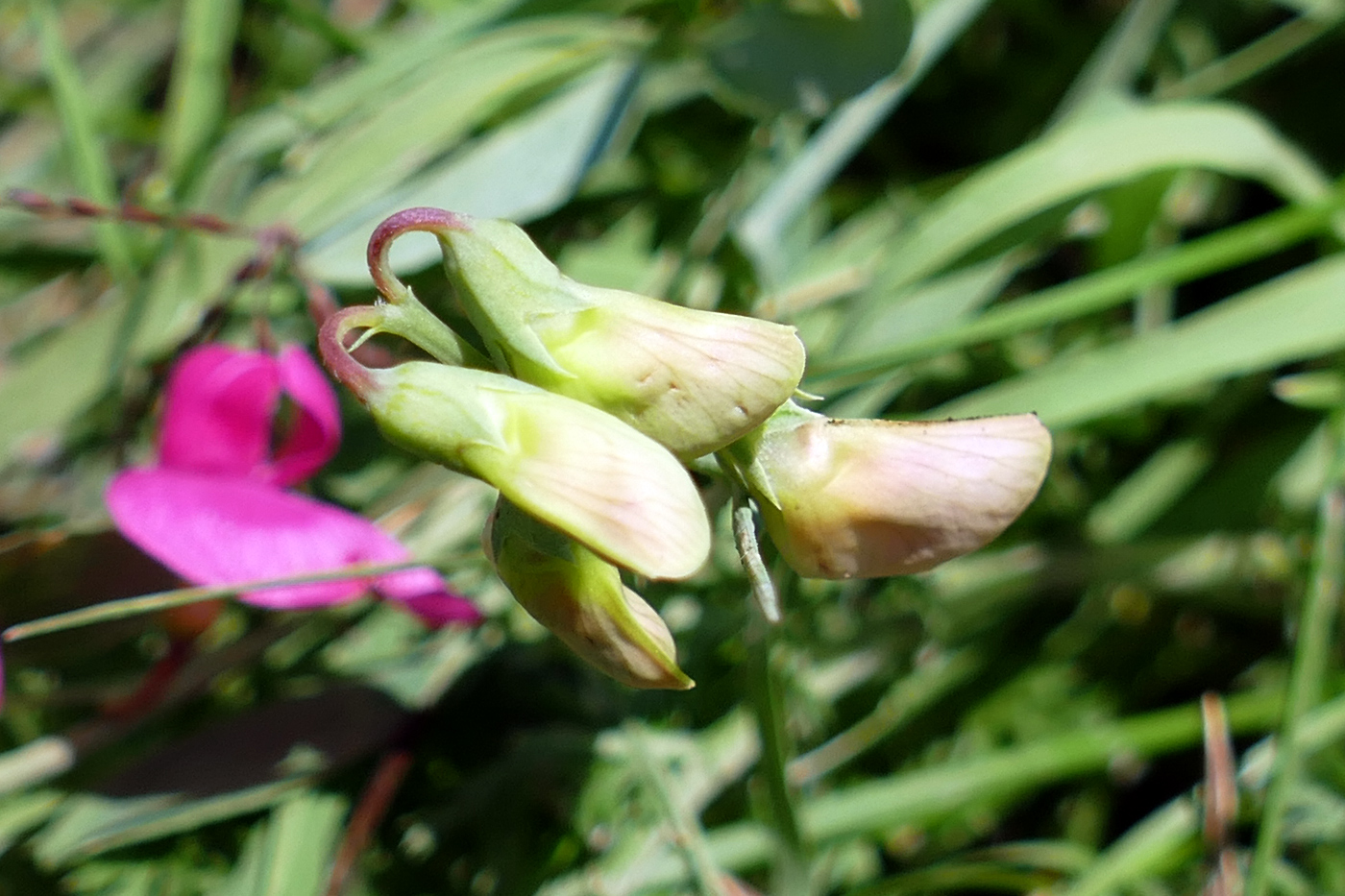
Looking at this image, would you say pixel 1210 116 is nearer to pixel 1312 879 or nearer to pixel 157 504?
pixel 1312 879

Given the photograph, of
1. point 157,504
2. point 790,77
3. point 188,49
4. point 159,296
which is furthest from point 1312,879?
point 188,49

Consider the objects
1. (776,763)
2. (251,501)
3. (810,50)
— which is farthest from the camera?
(810,50)

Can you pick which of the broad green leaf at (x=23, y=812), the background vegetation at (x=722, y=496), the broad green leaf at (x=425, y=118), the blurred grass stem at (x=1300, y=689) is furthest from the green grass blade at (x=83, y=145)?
the blurred grass stem at (x=1300, y=689)

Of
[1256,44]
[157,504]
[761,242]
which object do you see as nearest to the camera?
[157,504]

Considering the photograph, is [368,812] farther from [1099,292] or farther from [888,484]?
[1099,292]

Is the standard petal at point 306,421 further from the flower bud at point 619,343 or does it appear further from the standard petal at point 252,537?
the flower bud at point 619,343

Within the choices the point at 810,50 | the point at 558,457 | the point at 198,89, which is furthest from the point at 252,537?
the point at 198,89

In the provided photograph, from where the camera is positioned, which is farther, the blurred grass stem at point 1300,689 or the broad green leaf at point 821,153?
the broad green leaf at point 821,153
